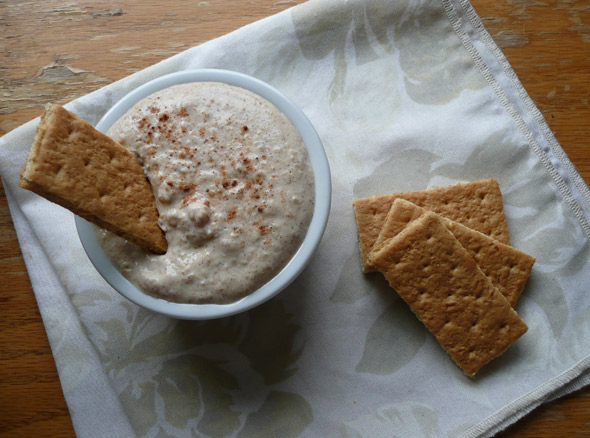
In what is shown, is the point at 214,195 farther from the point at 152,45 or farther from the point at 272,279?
the point at 152,45

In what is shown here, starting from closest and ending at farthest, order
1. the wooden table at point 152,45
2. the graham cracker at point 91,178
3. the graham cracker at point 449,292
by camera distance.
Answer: the graham cracker at point 91,178 < the graham cracker at point 449,292 < the wooden table at point 152,45

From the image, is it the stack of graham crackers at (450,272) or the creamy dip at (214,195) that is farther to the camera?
the stack of graham crackers at (450,272)

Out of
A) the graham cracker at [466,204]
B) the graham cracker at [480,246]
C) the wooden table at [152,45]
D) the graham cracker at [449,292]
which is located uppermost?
the wooden table at [152,45]

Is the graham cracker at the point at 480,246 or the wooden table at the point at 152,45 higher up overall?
the wooden table at the point at 152,45

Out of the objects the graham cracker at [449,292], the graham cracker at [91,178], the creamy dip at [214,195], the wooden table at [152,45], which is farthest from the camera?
the wooden table at [152,45]

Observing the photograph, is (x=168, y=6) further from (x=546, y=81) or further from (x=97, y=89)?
(x=546, y=81)

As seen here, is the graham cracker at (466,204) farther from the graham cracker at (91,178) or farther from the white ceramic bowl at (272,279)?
the graham cracker at (91,178)

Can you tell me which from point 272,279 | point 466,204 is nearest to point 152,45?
point 272,279

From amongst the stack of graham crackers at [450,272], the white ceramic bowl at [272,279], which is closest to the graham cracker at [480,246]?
the stack of graham crackers at [450,272]
